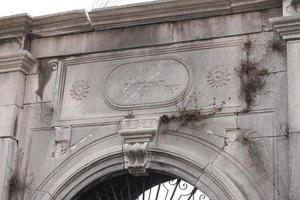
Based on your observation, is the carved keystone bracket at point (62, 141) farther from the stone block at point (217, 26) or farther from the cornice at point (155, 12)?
the stone block at point (217, 26)

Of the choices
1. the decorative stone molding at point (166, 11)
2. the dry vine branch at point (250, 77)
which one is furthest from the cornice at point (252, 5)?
the dry vine branch at point (250, 77)

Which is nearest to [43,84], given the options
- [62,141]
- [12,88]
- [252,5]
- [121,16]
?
[12,88]

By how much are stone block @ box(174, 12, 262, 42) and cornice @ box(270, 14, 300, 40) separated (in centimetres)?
35

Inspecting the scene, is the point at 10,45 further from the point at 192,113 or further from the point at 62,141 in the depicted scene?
the point at 192,113

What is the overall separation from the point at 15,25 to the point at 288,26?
3316 millimetres

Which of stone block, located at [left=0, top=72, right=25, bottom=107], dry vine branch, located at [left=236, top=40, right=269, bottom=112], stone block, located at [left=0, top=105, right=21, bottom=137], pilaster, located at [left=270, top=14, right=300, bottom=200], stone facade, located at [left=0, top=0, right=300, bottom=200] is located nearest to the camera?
pilaster, located at [left=270, top=14, right=300, bottom=200]

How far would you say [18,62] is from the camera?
331 inches

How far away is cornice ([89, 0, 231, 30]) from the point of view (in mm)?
7840

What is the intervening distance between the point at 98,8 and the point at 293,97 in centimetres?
259

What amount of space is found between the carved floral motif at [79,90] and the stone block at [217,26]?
1180 millimetres

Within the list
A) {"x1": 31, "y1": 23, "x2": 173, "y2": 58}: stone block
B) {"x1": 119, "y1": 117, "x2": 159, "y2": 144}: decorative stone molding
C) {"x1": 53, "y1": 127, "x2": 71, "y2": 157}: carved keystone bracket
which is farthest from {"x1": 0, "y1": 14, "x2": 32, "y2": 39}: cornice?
{"x1": 119, "y1": 117, "x2": 159, "y2": 144}: decorative stone molding

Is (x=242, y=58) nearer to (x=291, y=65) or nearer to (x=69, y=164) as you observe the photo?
(x=291, y=65)

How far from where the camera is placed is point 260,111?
24.0ft

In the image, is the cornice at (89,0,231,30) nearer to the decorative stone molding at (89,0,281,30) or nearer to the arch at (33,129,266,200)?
the decorative stone molding at (89,0,281,30)
